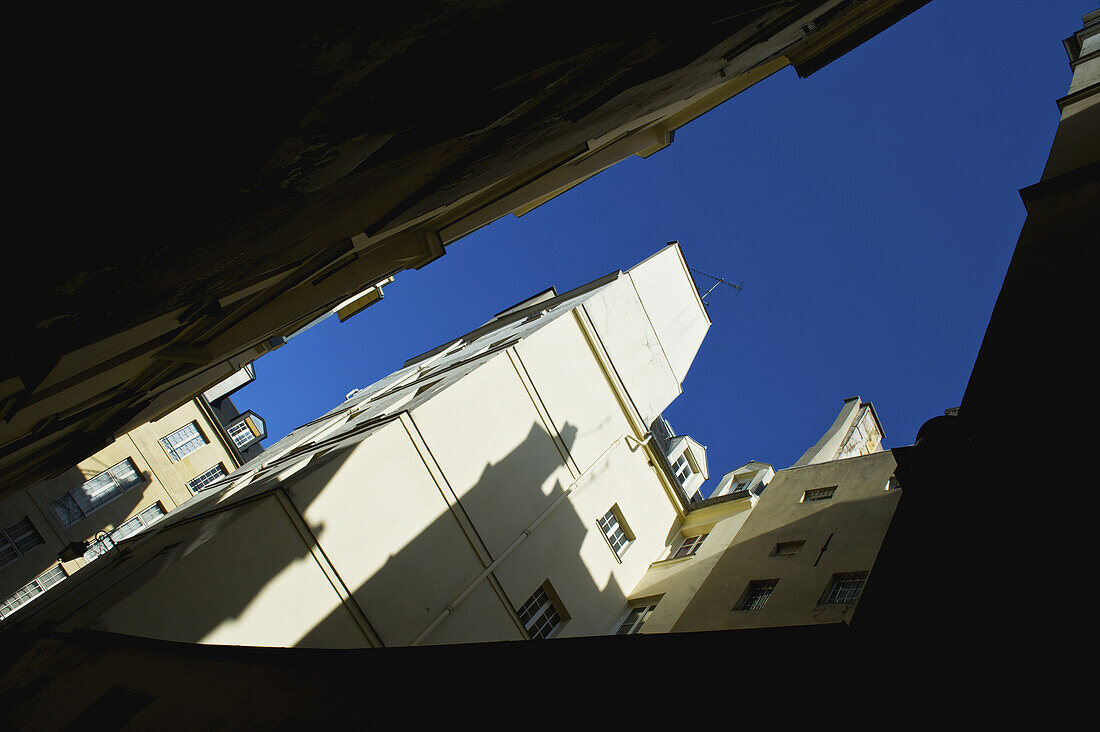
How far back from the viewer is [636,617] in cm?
1764

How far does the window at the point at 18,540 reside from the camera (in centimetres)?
2123

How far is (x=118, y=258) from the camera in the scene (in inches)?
105

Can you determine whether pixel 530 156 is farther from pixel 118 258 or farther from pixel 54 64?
pixel 54 64

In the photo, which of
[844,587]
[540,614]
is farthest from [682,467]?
[540,614]

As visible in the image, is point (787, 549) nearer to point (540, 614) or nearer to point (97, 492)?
point (540, 614)

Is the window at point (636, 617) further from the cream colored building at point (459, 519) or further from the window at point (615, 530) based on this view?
the window at point (615, 530)

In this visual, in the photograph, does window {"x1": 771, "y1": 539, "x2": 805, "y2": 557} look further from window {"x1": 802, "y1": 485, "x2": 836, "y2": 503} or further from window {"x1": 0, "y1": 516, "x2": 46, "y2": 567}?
window {"x1": 0, "y1": 516, "x2": 46, "y2": 567}

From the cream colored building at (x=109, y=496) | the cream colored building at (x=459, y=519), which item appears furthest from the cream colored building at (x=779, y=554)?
the cream colored building at (x=109, y=496)

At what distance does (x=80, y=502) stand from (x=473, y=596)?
2070cm

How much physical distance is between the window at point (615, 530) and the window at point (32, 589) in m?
22.1

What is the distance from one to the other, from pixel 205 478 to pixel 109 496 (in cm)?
421

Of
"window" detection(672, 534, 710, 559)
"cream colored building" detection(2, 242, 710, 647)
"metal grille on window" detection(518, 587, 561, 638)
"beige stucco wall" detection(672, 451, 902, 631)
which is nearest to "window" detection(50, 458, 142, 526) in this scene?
"cream colored building" detection(2, 242, 710, 647)

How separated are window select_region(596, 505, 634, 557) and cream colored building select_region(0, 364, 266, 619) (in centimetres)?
1641

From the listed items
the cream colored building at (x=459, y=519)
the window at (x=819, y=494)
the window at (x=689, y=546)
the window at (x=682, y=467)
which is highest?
the cream colored building at (x=459, y=519)
